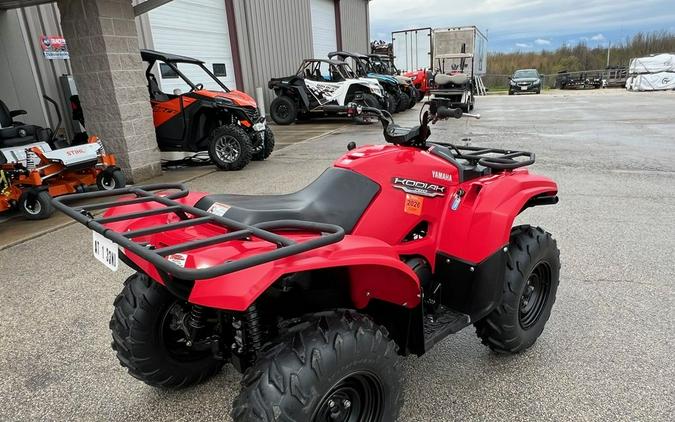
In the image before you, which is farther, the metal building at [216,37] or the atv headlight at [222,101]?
the atv headlight at [222,101]

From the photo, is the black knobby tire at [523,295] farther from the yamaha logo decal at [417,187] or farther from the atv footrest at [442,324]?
the yamaha logo decal at [417,187]

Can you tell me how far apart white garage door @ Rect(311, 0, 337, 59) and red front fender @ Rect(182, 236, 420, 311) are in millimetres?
18294

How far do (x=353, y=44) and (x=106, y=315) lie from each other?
2117cm

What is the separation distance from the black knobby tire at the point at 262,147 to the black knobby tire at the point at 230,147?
510 millimetres

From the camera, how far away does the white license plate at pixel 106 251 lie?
1616 millimetres

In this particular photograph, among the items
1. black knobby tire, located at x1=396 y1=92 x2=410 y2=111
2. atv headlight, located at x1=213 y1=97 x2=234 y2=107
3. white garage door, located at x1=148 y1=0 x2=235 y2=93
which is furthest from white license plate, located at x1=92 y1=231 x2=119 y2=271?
black knobby tire, located at x1=396 y1=92 x2=410 y2=111

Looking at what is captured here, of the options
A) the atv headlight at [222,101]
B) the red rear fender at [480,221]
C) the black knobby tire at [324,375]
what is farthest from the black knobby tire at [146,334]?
the atv headlight at [222,101]

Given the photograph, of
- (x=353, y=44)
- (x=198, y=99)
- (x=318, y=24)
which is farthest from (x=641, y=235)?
(x=353, y=44)

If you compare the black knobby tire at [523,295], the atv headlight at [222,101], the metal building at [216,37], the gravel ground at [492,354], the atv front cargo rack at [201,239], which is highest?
the metal building at [216,37]

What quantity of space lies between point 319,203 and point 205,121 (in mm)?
6724

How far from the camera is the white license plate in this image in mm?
1616

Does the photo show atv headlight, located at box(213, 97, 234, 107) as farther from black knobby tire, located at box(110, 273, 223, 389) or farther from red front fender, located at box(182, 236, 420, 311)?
red front fender, located at box(182, 236, 420, 311)

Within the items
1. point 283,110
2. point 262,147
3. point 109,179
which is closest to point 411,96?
point 283,110

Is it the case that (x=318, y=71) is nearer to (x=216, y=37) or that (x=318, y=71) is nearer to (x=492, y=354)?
(x=216, y=37)
